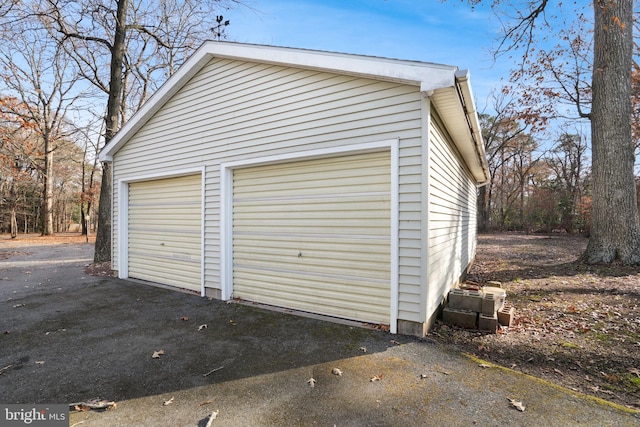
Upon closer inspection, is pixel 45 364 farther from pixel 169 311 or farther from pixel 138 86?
pixel 138 86

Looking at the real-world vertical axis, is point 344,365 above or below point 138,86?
below

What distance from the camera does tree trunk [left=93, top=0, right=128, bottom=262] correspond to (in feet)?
29.1

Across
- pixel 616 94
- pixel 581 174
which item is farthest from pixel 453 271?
pixel 581 174

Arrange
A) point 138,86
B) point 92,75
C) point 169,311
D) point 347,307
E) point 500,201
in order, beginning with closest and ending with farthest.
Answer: point 347,307
point 169,311
point 92,75
point 138,86
point 500,201

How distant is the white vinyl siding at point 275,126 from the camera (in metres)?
3.47

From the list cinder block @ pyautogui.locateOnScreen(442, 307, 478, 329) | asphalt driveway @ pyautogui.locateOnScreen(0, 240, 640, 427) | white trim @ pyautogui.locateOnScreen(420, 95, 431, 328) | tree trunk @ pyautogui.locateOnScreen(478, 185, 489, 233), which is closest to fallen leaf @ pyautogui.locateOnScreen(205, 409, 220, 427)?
asphalt driveway @ pyautogui.locateOnScreen(0, 240, 640, 427)

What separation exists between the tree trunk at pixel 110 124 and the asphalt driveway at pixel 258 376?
5.14 meters

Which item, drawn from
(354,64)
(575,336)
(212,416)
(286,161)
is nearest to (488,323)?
(575,336)

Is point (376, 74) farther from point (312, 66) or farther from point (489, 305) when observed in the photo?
point (489, 305)

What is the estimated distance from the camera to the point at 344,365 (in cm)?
282

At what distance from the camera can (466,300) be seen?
12.7 feet

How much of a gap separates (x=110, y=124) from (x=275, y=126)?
726 cm

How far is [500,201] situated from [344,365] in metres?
30.3

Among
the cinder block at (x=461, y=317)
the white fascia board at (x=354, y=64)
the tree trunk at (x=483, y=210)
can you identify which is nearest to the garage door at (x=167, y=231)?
the white fascia board at (x=354, y=64)
